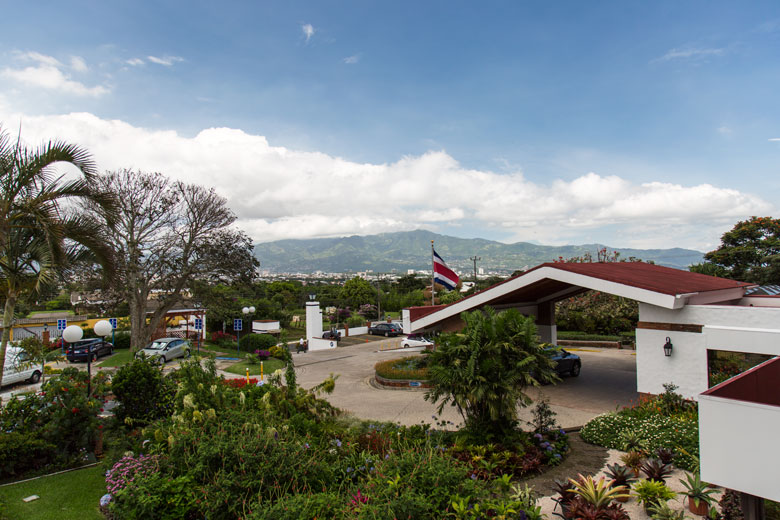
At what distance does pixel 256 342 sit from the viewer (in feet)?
104

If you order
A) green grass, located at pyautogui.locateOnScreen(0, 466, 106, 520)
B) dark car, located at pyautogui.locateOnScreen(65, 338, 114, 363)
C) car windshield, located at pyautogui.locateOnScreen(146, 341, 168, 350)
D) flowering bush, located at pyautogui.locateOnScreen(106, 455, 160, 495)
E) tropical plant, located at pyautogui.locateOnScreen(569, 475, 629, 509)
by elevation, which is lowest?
dark car, located at pyautogui.locateOnScreen(65, 338, 114, 363)

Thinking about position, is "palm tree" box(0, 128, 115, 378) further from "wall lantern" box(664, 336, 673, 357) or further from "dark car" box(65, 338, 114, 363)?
"dark car" box(65, 338, 114, 363)

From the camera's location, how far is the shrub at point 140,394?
918 cm

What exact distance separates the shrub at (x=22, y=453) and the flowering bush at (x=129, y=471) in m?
2.64

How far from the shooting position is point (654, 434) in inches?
349

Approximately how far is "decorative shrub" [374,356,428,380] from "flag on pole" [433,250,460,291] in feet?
12.7

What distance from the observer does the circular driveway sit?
12.5 metres

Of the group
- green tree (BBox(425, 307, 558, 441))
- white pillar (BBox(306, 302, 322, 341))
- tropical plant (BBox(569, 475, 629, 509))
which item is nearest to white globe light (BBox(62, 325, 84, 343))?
green tree (BBox(425, 307, 558, 441))

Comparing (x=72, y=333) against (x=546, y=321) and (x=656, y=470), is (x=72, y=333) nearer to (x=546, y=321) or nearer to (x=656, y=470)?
(x=656, y=470)

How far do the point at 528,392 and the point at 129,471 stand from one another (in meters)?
13.4

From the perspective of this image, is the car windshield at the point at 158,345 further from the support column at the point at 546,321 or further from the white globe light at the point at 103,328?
the support column at the point at 546,321

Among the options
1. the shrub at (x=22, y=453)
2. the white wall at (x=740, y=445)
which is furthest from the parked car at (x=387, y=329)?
the white wall at (x=740, y=445)

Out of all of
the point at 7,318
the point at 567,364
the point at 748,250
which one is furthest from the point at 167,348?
the point at 748,250

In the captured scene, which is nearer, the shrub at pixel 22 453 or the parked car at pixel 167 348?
the shrub at pixel 22 453
